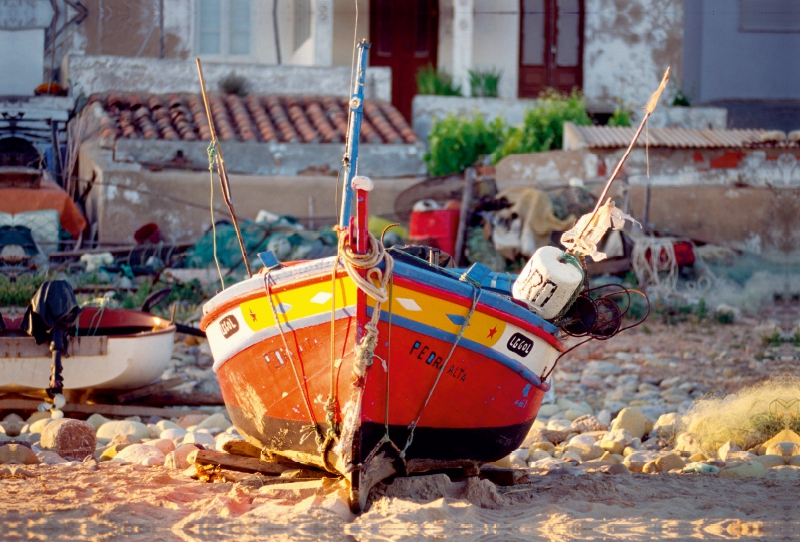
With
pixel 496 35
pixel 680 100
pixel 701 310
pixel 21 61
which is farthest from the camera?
pixel 496 35

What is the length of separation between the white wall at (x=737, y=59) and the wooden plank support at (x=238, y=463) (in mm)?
16501

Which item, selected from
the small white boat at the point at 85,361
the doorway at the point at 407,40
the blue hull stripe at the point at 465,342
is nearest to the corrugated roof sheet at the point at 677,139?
the doorway at the point at 407,40

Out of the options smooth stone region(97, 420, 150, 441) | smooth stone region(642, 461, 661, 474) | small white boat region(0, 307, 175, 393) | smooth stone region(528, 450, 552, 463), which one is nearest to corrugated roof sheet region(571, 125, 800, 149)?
smooth stone region(528, 450, 552, 463)

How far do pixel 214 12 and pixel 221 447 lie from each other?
13.2 meters

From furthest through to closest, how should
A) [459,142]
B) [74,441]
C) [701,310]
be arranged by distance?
[459,142]
[701,310]
[74,441]

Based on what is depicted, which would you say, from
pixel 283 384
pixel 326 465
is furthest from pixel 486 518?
pixel 283 384

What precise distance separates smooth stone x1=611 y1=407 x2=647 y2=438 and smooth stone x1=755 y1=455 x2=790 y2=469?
1206 mm

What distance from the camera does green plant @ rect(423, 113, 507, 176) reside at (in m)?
16.0

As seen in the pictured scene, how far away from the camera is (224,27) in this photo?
18.6 meters

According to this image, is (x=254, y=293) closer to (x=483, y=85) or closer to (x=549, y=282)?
(x=549, y=282)

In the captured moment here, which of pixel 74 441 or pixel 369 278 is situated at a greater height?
pixel 369 278

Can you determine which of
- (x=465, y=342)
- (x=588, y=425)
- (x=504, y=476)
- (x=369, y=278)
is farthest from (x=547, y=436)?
(x=369, y=278)

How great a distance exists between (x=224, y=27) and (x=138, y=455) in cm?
1308

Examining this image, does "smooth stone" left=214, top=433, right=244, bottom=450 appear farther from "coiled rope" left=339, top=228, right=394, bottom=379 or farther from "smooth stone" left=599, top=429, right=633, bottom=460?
"smooth stone" left=599, top=429, right=633, bottom=460
